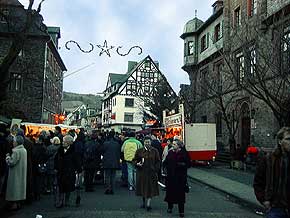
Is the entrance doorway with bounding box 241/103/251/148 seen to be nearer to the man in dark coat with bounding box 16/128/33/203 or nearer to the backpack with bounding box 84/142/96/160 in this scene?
the backpack with bounding box 84/142/96/160

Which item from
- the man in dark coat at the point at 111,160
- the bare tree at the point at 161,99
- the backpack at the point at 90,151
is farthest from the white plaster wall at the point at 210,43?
the man in dark coat at the point at 111,160

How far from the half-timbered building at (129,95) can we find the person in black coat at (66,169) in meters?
54.2

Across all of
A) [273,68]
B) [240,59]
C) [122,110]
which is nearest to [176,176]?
[273,68]

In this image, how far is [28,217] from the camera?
9.53 metres

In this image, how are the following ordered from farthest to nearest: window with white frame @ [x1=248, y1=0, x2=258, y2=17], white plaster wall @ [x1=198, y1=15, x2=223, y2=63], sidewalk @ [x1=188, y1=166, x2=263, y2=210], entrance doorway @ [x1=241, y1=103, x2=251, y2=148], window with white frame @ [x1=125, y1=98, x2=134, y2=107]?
1. window with white frame @ [x1=125, y1=98, x2=134, y2=107]
2. white plaster wall @ [x1=198, y1=15, x2=223, y2=63]
3. entrance doorway @ [x1=241, y1=103, x2=251, y2=148]
4. window with white frame @ [x1=248, y1=0, x2=258, y2=17]
5. sidewalk @ [x1=188, y1=166, x2=263, y2=210]

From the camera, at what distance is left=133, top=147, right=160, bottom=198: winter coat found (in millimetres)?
10939

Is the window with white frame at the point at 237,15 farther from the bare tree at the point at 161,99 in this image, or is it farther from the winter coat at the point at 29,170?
the winter coat at the point at 29,170

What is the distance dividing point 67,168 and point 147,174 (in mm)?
2015

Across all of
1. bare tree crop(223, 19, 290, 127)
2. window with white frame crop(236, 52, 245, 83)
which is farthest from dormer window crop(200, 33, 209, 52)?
bare tree crop(223, 19, 290, 127)

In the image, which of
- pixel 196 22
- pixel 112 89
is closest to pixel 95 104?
pixel 112 89

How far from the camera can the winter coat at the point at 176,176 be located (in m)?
10.2

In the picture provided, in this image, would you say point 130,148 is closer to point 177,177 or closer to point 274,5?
point 177,177

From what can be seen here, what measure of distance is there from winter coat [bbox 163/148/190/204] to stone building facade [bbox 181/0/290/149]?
728cm

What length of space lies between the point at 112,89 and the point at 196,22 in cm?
4148
